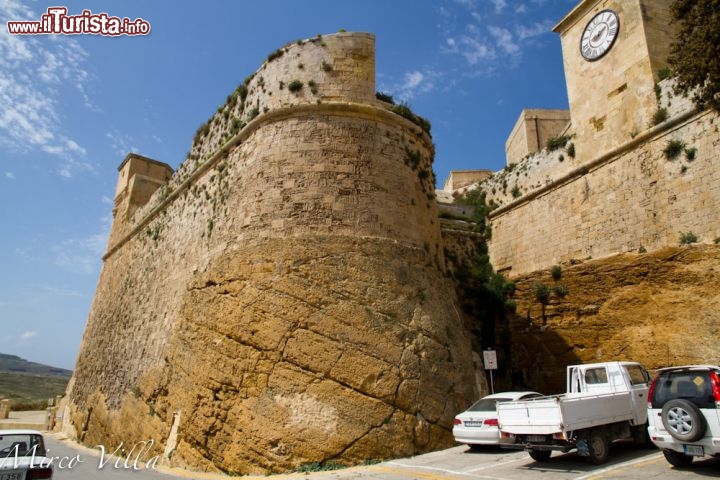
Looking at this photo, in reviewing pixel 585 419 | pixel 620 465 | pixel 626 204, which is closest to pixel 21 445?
pixel 585 419

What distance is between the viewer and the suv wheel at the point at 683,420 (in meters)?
5.80

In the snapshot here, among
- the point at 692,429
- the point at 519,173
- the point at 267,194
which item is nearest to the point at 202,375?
the point at 267,194

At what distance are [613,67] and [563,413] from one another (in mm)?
11492

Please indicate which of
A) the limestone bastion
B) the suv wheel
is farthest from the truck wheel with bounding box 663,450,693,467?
the limestone bastion

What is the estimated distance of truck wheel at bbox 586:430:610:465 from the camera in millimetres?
7008

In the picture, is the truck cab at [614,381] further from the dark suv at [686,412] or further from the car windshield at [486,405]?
the dark suv at [686,412]

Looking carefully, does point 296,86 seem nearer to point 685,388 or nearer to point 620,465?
point 685,388

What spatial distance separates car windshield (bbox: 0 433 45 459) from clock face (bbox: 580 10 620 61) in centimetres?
1639

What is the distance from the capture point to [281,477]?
309 inches

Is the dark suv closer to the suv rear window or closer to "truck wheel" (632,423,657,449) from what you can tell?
the suv rear window

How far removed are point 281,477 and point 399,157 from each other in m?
7.09

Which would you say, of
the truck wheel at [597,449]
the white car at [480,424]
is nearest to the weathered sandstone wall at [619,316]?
the white car at [480,424]

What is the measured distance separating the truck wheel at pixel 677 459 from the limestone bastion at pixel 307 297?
12.2 ft

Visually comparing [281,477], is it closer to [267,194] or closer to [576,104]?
[267,194]
